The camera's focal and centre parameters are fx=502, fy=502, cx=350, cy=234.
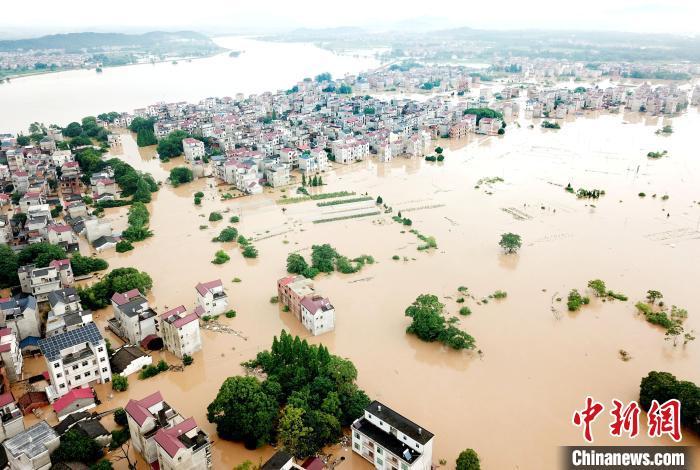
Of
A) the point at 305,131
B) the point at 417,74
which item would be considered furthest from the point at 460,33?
the point at 305,131

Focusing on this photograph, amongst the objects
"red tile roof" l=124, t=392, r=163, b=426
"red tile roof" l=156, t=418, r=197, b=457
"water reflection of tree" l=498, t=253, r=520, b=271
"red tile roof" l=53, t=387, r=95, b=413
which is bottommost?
"water reflection of tree" l=498, t=253, r=520, b=271

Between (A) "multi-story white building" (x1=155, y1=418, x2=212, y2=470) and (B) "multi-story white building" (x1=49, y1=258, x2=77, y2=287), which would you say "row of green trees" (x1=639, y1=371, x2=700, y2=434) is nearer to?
(A) "multi-story white building" (x1=155, y1=418, x2=212, y2=470)

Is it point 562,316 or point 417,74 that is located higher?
point 417,74

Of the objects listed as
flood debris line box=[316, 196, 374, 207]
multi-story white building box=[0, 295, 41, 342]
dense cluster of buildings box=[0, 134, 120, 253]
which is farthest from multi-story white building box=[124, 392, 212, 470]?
flood debris line box=[316, 196, 374, 207]

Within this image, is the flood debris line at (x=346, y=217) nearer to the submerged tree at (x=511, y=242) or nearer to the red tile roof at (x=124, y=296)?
the submerged tree at (x=511, y=242)

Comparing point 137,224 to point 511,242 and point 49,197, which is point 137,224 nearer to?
Result: point 49,197

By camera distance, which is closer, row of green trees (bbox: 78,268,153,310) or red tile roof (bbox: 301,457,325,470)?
red tile roof (bbox: 301,457,325,470)

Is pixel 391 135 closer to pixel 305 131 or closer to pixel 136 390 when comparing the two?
pixel 305 131
